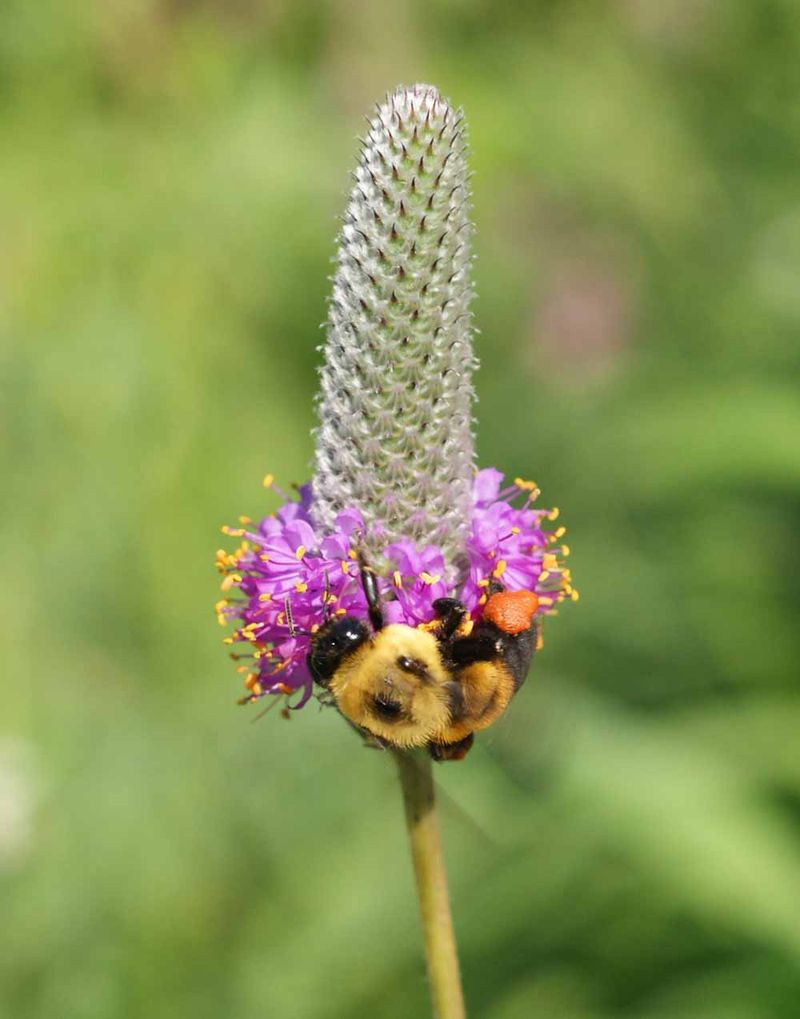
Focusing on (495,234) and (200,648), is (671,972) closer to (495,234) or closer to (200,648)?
(200,648)

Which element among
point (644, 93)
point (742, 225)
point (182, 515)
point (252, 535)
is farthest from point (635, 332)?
point (252, 535)

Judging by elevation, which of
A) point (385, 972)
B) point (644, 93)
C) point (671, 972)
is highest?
point (644, 93)

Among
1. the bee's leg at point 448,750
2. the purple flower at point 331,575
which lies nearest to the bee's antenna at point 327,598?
the purple flower at point 331,575

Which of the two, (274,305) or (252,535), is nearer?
(252,535)

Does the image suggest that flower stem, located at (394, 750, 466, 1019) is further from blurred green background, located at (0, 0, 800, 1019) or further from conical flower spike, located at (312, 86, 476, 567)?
conical flower spike, located at (312, 86, 476, 567)

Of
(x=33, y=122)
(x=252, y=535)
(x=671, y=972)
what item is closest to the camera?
(x=252, y=535)

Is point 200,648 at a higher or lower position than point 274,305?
lower

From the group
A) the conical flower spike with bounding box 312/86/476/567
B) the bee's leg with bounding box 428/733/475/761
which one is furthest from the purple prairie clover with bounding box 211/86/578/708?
the bee's leg with bounding box 428/733/475/761

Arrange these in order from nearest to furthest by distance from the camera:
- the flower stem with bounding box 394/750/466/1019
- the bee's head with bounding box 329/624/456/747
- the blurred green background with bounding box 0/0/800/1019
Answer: the flower stem with bounding box 394/750/466/1019, the bee's head with bounding box 329/624/456/747, the blurred green background with bounding box 0/0/800/1019
